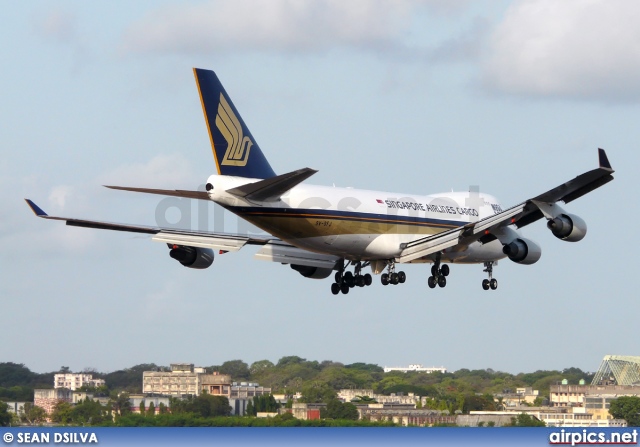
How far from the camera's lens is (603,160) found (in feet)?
155

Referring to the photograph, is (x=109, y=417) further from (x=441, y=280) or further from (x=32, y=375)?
(x=441, y=280)

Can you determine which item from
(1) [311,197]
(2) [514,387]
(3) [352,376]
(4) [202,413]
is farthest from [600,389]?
(1) [311,197]

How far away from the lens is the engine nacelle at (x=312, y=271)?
193 ft

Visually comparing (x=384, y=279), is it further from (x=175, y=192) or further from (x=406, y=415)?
(x=406, y=415)

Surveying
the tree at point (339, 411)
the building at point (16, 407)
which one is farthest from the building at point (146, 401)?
the tree at point (339, 411)

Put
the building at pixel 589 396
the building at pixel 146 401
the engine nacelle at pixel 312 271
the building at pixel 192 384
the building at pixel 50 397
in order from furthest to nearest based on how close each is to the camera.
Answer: the building at pixel 589 396 → the building at pixel 192 384 → the building at pixel 146 401 → the building at pixel 50 397 → the engine nacelle at pixel 312 271

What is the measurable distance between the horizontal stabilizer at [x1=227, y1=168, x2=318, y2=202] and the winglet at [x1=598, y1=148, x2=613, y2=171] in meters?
10.8

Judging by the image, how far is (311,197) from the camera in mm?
51750

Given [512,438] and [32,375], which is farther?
[32,375]

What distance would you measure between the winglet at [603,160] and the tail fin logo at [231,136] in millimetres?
13571

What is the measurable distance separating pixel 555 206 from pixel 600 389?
43.4 m

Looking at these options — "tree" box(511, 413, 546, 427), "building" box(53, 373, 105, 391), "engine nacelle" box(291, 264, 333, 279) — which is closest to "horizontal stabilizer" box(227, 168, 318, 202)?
"engine nacelle" box(291, 264, 333, 279)

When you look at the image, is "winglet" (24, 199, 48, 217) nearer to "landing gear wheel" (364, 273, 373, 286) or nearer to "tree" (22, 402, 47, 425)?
"landing gear wheel" (364, 273, 373, 286)

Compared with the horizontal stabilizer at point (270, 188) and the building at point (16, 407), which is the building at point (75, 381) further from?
the horizontal stabilizer at point (270, 188)
